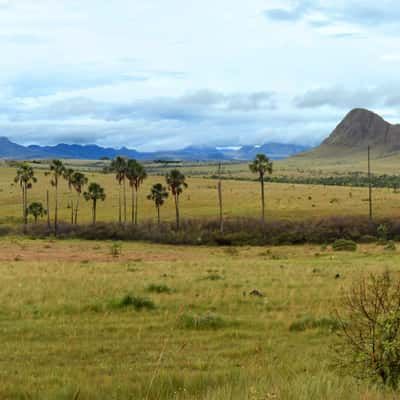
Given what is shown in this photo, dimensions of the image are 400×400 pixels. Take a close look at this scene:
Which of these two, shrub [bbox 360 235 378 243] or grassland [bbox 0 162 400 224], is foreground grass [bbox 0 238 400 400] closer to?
shrub [bbox 360 235 378 243]

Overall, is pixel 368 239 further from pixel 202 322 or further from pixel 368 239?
pixel 202 322

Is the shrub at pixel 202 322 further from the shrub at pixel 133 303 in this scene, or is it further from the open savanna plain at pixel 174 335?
the shrub at pixel 133 303

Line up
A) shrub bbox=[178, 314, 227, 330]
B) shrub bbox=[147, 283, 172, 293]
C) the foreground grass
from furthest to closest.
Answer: shrub bbox=[147, 283, 172, 293] < shrub bbox=[178, 314, 227, 330] < the foreground grass

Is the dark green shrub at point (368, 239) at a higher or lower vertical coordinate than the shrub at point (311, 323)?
lower

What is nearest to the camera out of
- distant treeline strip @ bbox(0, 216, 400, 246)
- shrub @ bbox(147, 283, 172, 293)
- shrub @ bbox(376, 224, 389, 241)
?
shrub @ bbox(147, 283, 172, 293)

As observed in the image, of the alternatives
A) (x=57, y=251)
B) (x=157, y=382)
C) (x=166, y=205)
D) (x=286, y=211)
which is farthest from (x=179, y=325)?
(x=166, y=205)

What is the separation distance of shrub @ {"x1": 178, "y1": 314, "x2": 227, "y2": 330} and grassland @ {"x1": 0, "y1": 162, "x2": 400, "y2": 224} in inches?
2760

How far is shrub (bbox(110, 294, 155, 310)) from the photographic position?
58.6 feet

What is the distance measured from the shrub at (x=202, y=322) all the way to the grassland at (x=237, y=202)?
2760 inches

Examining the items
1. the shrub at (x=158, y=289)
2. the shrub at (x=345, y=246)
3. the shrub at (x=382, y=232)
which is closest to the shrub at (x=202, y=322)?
the shrub at (x=158, y=289)

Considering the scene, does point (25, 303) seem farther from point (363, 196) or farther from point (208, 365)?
point (363, 196)

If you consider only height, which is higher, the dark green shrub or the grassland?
the grassland

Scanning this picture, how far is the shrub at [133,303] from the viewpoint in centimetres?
1788

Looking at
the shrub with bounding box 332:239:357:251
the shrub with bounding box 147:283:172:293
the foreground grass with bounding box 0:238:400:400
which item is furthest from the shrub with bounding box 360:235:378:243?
the shrub with bounding box 147:283:172:293
